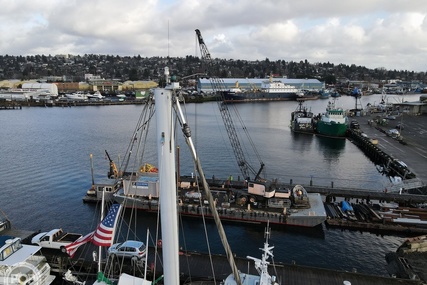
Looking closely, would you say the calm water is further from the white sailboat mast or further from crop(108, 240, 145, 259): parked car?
the white sailboat mast

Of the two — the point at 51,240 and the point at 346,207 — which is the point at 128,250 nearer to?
the point at 51,240

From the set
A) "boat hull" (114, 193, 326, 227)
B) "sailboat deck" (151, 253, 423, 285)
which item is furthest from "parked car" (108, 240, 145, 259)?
"boat hull" (114, 193, 326, 227)

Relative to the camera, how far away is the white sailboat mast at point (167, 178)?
686 centimetres

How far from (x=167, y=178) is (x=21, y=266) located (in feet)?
50.3

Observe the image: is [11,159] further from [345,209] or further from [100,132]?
[345,209]

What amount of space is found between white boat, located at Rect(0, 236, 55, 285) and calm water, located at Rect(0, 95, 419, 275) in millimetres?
9995

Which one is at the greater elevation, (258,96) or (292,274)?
(258,96)

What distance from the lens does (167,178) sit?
7090 mm

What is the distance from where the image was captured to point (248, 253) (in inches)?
989

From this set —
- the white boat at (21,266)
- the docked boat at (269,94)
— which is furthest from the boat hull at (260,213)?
the docked boat at (269,94)

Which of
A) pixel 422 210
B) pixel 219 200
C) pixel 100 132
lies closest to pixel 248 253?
pixel 219 200

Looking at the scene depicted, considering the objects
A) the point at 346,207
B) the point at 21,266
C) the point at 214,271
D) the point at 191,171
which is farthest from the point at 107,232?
the point at 191,171

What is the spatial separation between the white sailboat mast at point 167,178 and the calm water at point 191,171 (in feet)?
61.7

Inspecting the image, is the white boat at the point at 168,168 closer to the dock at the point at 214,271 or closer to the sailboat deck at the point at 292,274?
the dock at the point at 214,271
